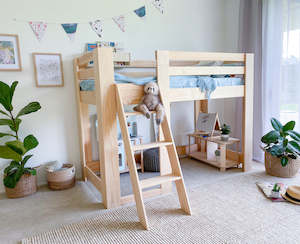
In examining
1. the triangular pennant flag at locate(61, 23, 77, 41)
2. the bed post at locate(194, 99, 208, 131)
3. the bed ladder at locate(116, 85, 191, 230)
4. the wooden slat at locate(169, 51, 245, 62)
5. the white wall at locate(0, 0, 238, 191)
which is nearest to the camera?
the bed ladder at locate(116, 85, 191, 230)

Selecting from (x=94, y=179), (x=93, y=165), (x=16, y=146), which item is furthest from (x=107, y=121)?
(x=93, y=165)

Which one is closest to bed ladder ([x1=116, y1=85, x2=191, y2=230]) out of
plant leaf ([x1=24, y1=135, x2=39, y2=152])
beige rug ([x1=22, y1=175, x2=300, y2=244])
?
beige rug ([x1=22, y1=175, x2=300, y2=244])

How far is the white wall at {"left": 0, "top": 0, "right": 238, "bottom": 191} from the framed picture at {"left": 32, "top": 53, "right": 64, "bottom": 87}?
0.05m

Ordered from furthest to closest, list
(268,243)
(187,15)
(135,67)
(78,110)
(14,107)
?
(187,15) → (135,67) → (78,110) → (14,107) → (268,243)

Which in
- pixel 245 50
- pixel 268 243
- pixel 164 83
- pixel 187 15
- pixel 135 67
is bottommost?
pixel 268 243

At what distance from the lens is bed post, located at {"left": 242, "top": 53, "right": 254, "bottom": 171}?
262 centimetres

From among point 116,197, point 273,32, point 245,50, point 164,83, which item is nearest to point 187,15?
point 245,50

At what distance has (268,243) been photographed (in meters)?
1.51

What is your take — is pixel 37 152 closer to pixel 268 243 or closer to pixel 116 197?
pixel 116 197

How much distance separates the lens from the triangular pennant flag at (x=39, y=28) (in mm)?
2422

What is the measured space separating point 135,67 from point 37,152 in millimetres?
1501

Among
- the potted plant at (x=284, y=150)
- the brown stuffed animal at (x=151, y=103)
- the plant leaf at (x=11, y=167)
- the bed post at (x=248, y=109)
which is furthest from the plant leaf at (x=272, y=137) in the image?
the plant leaf at (x=11, y=167)

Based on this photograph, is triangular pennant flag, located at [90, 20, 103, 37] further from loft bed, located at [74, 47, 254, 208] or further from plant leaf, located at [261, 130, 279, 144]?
plant leaf, located at [261, 130, 279, 144]

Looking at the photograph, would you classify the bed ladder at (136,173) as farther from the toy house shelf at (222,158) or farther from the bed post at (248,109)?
the bed post at (248,109)
